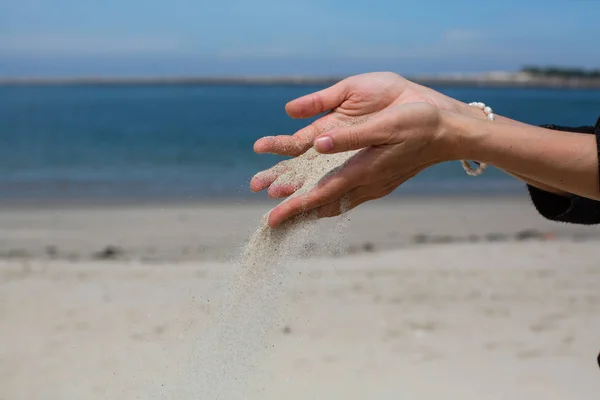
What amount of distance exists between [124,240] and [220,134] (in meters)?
22.1

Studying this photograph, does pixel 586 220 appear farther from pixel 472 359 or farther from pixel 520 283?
pixel 520 283

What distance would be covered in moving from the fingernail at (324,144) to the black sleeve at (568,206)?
0.79m

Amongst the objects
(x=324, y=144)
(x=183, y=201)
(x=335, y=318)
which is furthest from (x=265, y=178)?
(x=183, y=201)

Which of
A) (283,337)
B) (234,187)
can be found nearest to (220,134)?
(234,187)

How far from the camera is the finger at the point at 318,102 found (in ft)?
8.63

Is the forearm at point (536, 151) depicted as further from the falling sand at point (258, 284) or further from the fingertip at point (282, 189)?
the fingertip at point (282, 189)

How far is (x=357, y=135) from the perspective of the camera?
1.97m

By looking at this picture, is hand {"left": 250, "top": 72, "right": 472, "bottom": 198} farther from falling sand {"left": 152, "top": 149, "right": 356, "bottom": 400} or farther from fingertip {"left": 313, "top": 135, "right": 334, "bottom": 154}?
fingertip {"left": 313, "top": 135, "right": 334, "bottom": 154}

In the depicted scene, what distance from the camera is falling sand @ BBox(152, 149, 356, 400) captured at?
2.45 m

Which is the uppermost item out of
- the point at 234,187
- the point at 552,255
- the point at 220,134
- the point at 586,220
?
the point at 586,220

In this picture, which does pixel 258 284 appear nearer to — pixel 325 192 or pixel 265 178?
pixel 265 178

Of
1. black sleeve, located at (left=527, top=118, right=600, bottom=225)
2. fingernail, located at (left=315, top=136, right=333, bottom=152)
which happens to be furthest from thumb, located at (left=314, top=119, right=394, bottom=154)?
black sleeve, located at (left=527, top=118, right=600, bottom=225)

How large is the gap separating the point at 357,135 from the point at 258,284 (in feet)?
2.62

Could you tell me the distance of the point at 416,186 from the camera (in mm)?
15664
